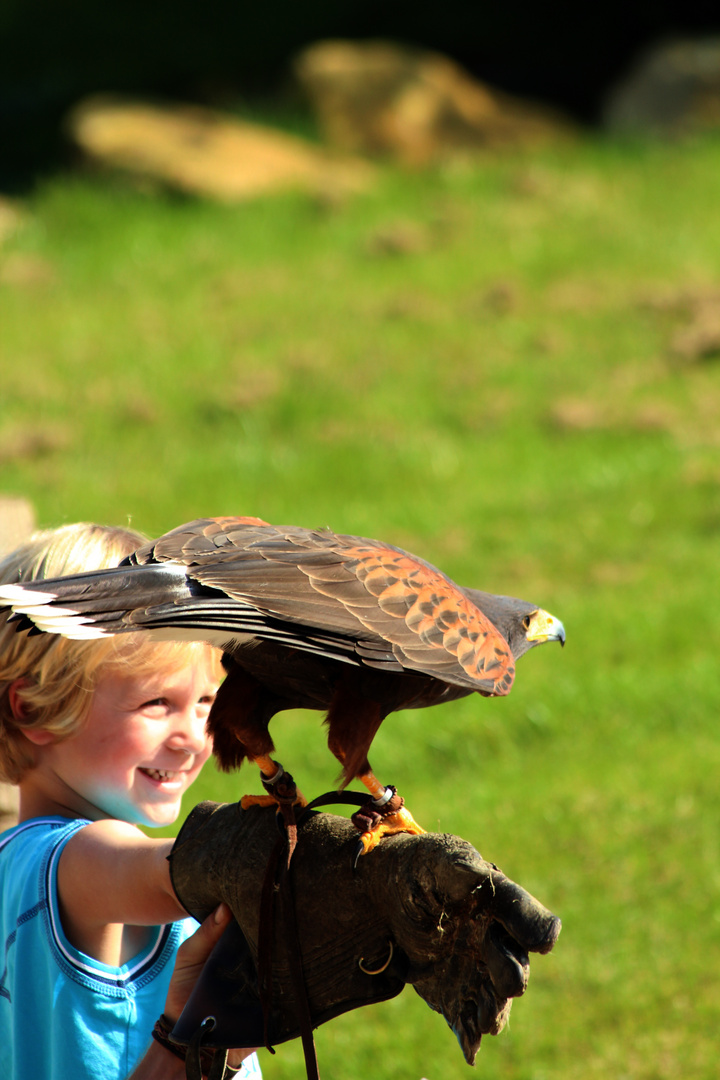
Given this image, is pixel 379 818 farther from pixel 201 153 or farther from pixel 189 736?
Answer: pixel 201 153

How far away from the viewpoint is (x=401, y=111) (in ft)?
37.8

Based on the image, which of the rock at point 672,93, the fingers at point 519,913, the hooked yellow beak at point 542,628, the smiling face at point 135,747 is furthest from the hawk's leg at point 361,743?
the rock at point 672,93

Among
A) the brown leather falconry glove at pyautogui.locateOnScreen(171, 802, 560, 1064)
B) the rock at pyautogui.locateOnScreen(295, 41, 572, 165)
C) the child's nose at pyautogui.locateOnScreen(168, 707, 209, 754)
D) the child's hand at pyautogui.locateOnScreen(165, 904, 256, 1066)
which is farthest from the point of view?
the rock at pyautogui.locateOnScreen(295, 41, 572, 165)

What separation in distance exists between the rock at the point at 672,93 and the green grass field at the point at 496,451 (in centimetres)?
66

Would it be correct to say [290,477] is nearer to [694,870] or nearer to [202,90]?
[694,870]

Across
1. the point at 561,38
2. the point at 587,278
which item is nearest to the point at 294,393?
the point at 587,278

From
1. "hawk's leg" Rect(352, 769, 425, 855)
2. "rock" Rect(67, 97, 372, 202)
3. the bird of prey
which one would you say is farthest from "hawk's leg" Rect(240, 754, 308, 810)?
"rock" Rect(67, 97, 372, 202)

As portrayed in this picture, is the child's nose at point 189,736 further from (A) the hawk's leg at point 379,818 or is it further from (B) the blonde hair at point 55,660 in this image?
(A) the hawk's leg at point 379,818

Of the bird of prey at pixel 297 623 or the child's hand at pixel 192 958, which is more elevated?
the bird of prey at pixel 297 623

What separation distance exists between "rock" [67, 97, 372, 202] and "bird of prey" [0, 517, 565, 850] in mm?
8912

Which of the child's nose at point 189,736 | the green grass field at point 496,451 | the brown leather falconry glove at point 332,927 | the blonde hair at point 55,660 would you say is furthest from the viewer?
the green grass field at point 496,451

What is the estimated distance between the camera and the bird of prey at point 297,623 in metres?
1.69

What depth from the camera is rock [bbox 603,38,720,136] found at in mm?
11781

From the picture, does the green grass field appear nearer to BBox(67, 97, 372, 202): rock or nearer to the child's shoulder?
BBox(67, 97, 372, 202): rock
